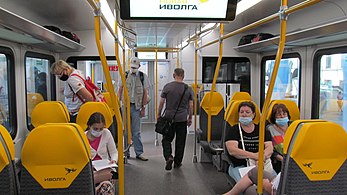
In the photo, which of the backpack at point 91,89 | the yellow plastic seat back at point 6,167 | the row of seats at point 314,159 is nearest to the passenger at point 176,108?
the backpack at point 91,89

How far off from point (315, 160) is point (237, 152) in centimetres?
127

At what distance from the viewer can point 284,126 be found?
143 inches

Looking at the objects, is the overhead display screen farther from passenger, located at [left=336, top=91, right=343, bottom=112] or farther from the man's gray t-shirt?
passenger, located at [left=336, top=91, right=343, bottom=112]

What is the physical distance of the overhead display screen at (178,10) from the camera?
271 cm

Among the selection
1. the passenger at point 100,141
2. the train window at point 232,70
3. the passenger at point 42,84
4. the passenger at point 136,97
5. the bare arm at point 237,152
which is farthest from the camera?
the train window at point 232,70

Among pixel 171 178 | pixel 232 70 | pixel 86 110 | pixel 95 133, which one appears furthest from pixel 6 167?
pixel 232 70

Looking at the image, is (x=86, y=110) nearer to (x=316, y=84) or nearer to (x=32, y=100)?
(x=32, y=100)

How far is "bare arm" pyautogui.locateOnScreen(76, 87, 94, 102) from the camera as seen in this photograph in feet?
11.8

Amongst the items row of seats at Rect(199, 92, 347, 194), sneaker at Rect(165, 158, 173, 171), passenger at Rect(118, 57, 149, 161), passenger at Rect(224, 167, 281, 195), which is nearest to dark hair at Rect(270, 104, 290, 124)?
passenger at Rect(224, 167, 281, 195)

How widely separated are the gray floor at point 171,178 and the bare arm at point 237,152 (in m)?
0.90

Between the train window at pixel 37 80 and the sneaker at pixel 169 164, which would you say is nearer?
the train window at pixel 37 80

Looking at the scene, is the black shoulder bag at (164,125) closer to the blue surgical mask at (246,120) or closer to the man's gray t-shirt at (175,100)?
the man's gray t-shirt at (175,100)

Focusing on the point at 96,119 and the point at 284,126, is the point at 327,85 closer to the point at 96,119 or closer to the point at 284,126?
the point at 284,126

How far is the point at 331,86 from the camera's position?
4410mm
